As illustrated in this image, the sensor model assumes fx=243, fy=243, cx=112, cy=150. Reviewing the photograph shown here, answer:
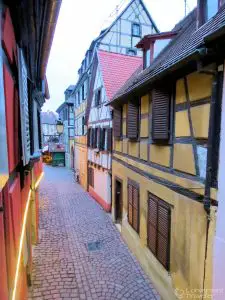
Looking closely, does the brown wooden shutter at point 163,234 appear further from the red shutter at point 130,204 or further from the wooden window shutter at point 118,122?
the wooden window shutter at point 118,122

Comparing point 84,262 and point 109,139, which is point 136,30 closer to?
point 109,139

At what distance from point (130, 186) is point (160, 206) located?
2384 millimetres

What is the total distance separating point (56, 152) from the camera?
30.5 meters

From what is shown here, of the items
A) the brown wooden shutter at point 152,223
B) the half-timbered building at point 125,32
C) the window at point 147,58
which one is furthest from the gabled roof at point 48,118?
the brown wooden shutter at point 152,223

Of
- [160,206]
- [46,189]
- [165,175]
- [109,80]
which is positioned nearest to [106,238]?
[160,206]

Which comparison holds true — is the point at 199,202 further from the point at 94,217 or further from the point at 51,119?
the point at 51,119

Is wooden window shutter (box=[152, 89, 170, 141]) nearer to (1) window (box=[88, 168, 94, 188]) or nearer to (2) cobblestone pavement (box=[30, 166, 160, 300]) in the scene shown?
(2) cobblestone pavement (box=[30, 166, 160, 300])

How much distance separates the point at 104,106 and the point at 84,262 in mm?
7317

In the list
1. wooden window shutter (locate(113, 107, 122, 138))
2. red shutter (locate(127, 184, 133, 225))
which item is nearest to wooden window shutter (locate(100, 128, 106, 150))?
wooden window shutter (locate(113, 107, 122, 138))

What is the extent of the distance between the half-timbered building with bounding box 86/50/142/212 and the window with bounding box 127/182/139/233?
10.9 ft

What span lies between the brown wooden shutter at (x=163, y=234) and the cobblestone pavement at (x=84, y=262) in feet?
3.25

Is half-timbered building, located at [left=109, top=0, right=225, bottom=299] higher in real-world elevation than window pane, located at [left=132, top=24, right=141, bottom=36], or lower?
lower

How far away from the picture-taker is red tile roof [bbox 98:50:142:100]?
11.7 metres

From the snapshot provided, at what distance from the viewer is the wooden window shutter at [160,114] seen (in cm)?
517
